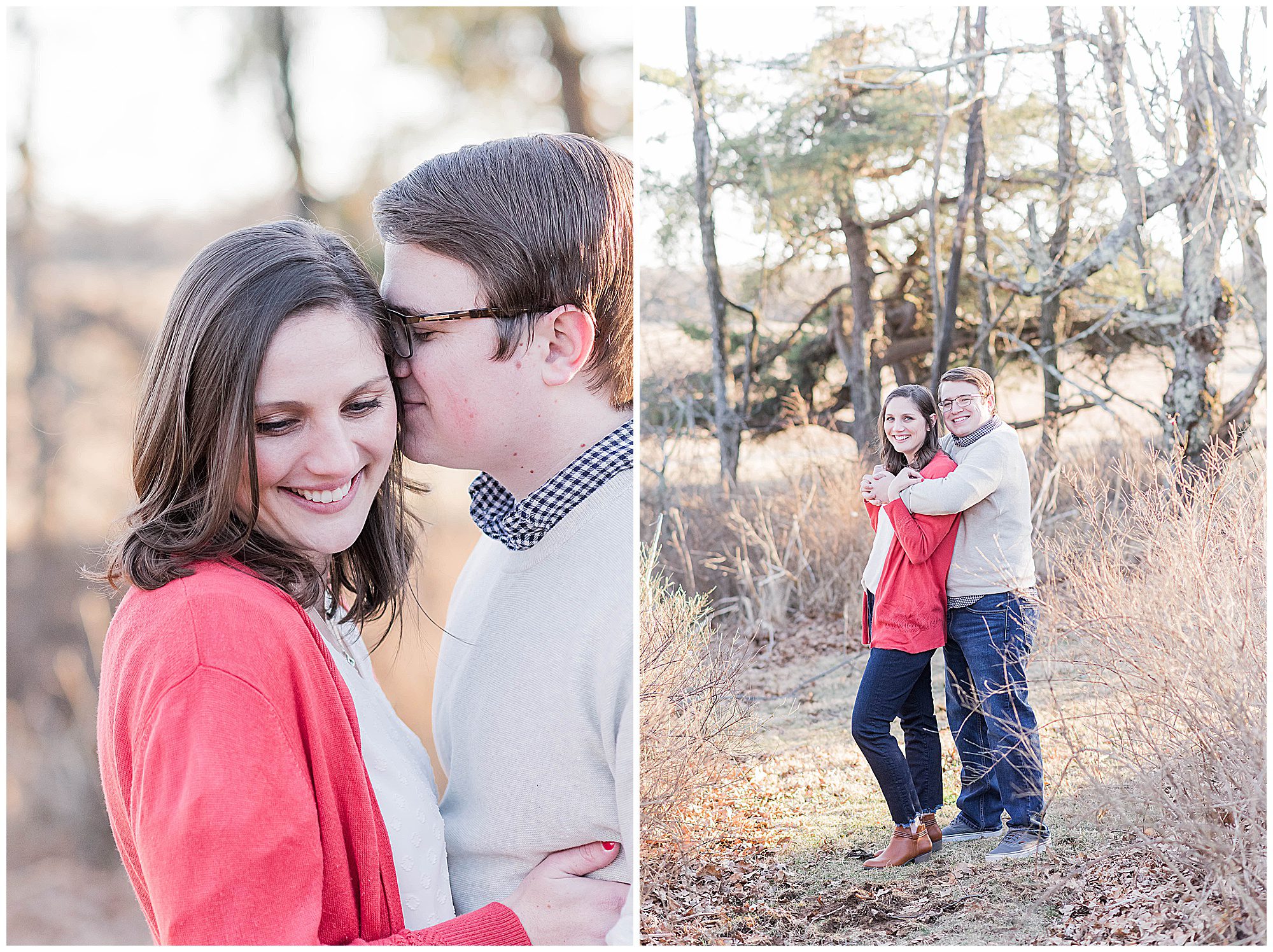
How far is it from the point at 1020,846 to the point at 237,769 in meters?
1.92

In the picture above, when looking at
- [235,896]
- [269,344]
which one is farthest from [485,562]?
[235,896]

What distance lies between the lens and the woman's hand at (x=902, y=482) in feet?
7.72

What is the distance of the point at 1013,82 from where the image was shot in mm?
3340

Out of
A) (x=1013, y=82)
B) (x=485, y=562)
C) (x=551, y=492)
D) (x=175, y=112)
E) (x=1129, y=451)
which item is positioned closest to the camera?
(x=551, y=492)

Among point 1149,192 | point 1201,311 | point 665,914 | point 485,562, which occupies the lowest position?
point 665,914

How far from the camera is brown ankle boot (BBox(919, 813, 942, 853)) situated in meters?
2.46

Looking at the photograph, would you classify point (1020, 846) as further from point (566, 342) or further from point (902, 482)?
point (566, 342)

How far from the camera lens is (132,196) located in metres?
3.83

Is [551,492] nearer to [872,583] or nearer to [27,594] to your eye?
[872,583]

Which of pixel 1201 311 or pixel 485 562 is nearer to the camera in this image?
pixel 485 562

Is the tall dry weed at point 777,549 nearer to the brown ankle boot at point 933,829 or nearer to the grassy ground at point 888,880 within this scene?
the grassy ground at point 888,880

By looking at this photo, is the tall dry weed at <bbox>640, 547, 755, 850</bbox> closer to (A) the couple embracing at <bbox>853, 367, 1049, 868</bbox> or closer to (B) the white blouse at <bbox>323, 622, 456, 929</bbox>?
(A) the couple embracing at <bbox>853, 367, 1049, 868</bbox>

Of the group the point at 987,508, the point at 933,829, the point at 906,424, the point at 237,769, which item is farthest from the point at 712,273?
the point at 237,769

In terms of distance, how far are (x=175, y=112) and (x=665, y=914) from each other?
323 cm
